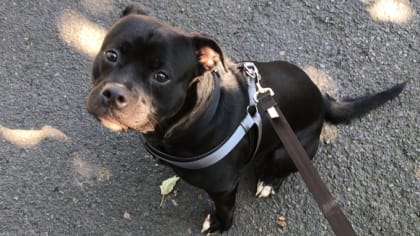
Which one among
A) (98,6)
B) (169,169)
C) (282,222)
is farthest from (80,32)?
(282,222)

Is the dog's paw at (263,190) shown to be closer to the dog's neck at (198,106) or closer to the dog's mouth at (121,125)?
Result: the dog's neck at (198,106)

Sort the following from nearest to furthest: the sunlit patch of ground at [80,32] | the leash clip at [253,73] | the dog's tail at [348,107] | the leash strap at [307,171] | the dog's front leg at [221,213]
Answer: the leash strap at [307,171] → the leash clip at [253,73] → the dog's front leg at [221,213] → the dog's tail at [348,107] → the sunlit patch of ground at [80,32]

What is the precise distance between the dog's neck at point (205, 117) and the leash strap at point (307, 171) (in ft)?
0.54

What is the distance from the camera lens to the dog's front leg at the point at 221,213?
2768mm

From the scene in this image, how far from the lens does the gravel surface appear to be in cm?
309

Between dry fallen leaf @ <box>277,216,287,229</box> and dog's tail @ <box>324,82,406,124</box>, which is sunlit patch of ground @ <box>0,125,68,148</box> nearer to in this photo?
dry fallen leaf @ <box>277,216,287,229</box>

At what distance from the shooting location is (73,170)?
3.16 meters

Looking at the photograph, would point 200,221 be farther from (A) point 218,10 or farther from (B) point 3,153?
(A) point 218,10

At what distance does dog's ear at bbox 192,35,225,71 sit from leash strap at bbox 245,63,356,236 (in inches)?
10.8

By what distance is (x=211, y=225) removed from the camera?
9.90ft

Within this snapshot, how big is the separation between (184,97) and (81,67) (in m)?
1.49

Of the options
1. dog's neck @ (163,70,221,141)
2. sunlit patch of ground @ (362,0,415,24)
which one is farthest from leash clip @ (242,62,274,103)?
sunlit patch of ground @ (362,0,415,24)

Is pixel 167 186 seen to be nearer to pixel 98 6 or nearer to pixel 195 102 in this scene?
pixel 195 102

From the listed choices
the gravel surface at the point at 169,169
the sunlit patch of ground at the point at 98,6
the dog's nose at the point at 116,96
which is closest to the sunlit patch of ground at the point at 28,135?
the gravel surface at the point at 169,169
